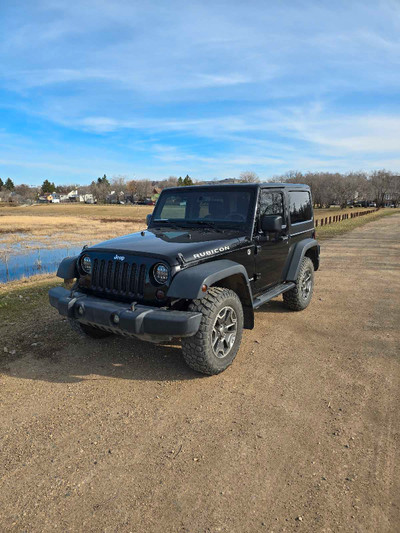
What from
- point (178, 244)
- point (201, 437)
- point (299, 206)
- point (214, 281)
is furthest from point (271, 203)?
point (201, 437)

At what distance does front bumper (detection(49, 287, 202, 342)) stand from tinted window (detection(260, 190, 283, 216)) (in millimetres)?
2110

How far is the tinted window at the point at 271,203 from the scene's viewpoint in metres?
4.95

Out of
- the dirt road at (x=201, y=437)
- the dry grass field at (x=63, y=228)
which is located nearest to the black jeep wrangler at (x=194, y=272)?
the dirt road at (x=201, y=437)

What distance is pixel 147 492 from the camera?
2.42m

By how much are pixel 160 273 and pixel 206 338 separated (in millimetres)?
785

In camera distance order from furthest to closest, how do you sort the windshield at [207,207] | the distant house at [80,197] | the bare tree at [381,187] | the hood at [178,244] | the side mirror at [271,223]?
the distant house at [80,197], the bare tree at [381,187], the windshield at [207,207], the side mirror at [271,223], the hood at [178,244]

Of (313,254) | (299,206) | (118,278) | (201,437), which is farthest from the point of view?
(313,254)

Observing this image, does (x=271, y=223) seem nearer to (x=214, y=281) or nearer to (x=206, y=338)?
(x=214, y=281)

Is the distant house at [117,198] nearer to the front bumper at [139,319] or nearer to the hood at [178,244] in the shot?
the hood at [178,244]

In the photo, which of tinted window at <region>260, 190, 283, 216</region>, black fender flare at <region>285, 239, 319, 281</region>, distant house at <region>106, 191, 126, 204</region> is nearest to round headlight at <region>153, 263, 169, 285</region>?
tinted window at <region>260, 190, 283, 216</region>

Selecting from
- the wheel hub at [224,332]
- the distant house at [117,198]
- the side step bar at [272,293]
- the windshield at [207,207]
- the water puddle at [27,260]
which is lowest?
the water puddle at [27,260]

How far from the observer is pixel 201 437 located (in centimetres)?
297

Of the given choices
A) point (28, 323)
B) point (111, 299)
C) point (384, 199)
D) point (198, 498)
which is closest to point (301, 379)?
point (198, 498)

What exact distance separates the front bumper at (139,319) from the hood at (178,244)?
0.55 meters
